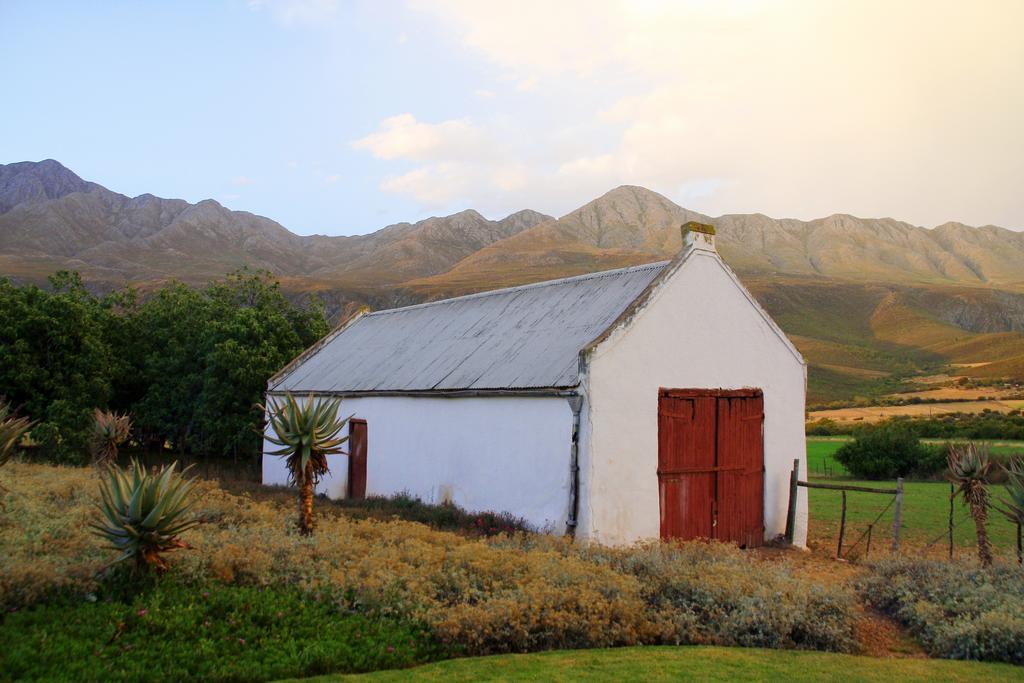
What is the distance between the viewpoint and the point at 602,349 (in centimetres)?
1462

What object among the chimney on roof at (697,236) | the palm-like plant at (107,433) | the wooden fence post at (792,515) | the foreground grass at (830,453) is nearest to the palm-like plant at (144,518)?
the chimney on roof at (697,236)

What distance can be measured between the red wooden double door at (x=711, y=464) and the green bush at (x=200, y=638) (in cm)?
763

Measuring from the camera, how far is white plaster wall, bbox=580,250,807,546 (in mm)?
14414

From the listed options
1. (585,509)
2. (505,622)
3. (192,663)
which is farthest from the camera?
(585,509)

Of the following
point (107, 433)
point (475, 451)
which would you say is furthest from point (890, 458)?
point (107, 433)

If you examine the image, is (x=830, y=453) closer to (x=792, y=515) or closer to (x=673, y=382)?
(x=792, y=515)

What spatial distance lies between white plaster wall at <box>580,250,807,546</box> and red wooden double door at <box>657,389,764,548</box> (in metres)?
0.25

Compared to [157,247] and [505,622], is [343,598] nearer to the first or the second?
[505,622]

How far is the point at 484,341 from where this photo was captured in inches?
756

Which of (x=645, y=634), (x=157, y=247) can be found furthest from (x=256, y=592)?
(x=157, y=247)

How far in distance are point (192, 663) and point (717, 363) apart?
1187 cm

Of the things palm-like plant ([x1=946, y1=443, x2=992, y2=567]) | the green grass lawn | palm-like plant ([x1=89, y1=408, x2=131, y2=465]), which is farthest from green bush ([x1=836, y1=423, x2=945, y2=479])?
palm-like plant ([x1=89, y1=408, x2=131, y2=465])

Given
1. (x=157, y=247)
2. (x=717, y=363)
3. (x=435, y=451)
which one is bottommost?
(x=435, y=451)

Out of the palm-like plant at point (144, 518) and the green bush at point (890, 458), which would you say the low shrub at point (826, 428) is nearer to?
the green bush at point (890, 458)
